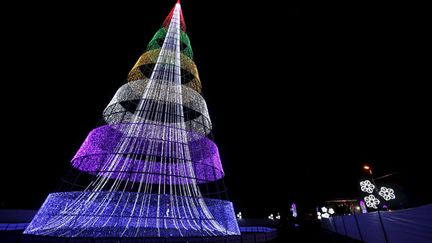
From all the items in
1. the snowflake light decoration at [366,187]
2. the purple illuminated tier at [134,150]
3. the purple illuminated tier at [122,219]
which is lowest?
the purple illuminated tier at [122,219]

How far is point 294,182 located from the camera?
40.5m

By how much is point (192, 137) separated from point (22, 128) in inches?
854

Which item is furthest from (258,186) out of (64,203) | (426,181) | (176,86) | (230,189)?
(64,203)

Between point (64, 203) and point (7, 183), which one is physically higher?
point (7, 183)

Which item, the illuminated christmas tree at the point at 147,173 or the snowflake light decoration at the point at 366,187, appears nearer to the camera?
the illuminated christmas tree at the point at 147,173

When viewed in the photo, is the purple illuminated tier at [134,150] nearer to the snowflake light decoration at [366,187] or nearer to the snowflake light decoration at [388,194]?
the snowflake light decoration at [388,194]

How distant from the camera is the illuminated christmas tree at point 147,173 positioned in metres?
8.59

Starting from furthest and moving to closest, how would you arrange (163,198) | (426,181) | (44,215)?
(426,181) → (163,198) → (44,215)

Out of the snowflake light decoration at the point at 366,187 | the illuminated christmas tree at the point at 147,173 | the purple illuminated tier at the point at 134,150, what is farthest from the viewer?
the snowflake light decoration at the point at 366,187

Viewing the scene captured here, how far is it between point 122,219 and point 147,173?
6.78 ft

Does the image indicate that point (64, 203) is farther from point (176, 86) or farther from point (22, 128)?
point (22, 128)

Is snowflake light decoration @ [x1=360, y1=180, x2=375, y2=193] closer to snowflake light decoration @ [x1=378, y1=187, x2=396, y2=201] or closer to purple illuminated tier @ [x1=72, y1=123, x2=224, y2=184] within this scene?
snowflake light decoration @ [x1=378, y1=187, x2=396, y2=201]

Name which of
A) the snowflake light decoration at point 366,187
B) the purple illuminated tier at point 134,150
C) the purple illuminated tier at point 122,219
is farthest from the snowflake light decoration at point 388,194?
the purple illuminated tier at point 134,150

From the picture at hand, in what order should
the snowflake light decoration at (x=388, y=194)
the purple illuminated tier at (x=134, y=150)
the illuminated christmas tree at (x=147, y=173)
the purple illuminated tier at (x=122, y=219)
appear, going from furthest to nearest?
the snowflake light decoration at (x=388, y=194) → the purple illuminated tier at (x=134, y=150) → the illuminated christmas tree at (x=147, y=173) → the purple illuminated tier at (x=122, y=219)
